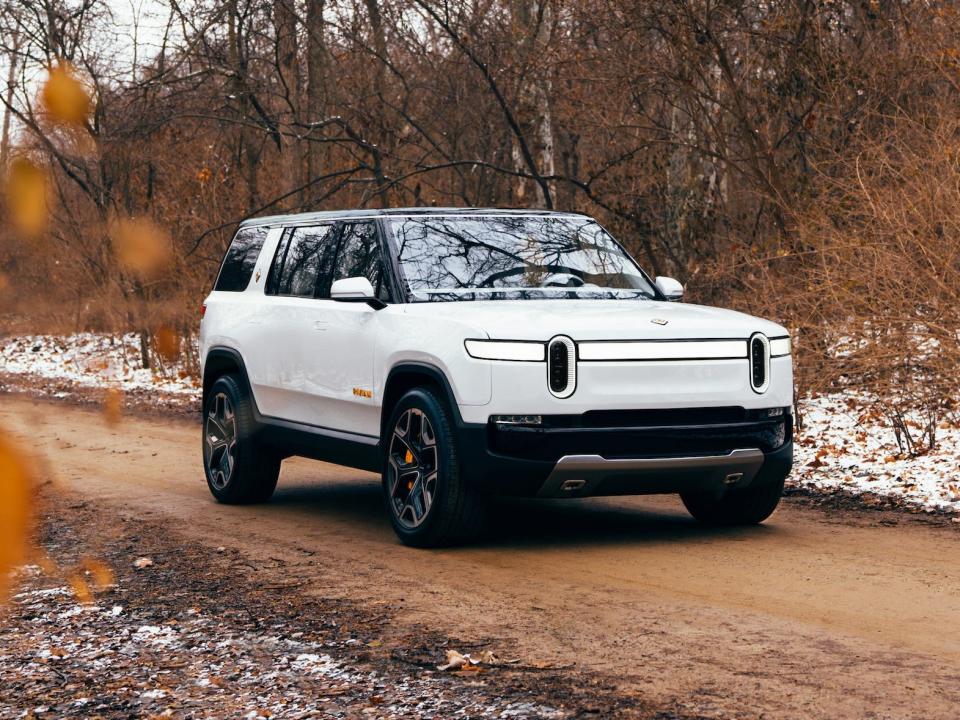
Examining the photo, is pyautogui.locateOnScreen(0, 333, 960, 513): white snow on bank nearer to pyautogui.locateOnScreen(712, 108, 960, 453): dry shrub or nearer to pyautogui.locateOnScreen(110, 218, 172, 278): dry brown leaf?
pyautogui.locateOnScreen(712, 108, 960, 453): dry shrub

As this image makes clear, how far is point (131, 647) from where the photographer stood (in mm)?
6578

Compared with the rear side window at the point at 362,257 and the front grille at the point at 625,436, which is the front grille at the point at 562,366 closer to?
the front grille at the point at 625,436

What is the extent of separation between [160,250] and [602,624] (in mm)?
19130

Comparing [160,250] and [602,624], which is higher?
[160,250]

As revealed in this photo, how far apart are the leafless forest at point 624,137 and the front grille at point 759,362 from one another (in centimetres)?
342

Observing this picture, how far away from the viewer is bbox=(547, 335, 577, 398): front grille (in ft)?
26.9

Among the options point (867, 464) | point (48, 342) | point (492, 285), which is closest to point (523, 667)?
point (492, 285)

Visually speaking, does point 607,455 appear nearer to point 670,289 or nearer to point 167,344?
point 670,289

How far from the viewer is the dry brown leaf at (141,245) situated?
24.8 meters

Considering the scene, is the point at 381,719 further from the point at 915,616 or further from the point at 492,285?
the point at 492,285

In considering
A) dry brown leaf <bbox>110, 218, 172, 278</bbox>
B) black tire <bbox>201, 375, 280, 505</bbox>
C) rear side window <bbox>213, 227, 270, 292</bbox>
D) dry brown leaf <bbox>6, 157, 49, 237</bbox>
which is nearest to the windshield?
rear side window <bbox>213, 227, 270, 292</bbox>

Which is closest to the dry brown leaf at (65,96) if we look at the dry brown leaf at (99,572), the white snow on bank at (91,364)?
the white snow on bank at (91,364)

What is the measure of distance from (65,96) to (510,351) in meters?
19.1

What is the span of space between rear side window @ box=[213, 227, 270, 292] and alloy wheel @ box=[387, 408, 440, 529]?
8.96 ft
